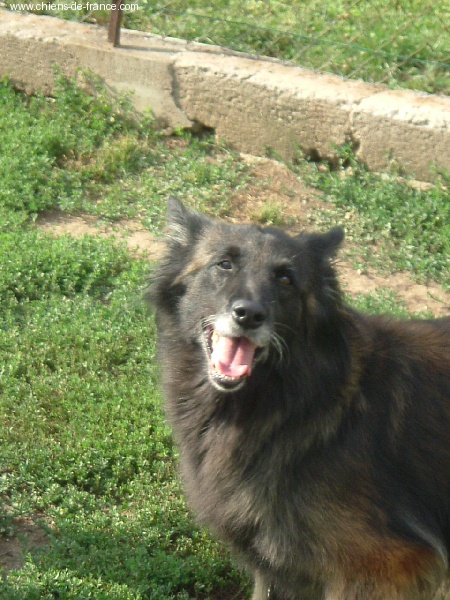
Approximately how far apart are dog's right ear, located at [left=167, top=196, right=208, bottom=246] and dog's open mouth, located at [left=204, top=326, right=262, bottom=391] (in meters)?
0.58

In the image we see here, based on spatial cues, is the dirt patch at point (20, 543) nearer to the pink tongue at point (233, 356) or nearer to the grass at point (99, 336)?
the grass at point (99, 336)

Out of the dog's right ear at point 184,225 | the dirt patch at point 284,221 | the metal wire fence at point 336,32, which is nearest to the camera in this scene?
the dog's right ear at point 184,225

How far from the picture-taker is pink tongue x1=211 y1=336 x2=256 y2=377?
346 centimetres

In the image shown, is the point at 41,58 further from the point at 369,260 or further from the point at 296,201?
the point at 369,260

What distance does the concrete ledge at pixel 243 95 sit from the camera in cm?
650

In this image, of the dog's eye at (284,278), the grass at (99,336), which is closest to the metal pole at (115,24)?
the grass at (99,336)

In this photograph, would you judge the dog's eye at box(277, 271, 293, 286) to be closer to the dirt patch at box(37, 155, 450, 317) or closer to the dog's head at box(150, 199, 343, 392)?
the dog's head at box(150, 199, 343, 392)

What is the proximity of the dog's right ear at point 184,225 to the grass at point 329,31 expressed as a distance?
3443mm

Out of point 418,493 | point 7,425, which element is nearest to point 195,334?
point 418,493

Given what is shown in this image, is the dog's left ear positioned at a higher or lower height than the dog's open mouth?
higher

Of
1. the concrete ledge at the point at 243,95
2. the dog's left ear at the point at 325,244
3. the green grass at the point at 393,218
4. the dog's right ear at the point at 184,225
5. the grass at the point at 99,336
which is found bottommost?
the grass at the point at 99,336

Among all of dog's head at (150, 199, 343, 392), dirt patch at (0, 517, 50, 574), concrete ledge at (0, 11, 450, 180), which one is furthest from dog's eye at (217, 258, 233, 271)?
concrete ledge at (0, 11, 450, 180)

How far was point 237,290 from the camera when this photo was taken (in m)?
3.50

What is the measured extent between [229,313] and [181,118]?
397 centimetres
